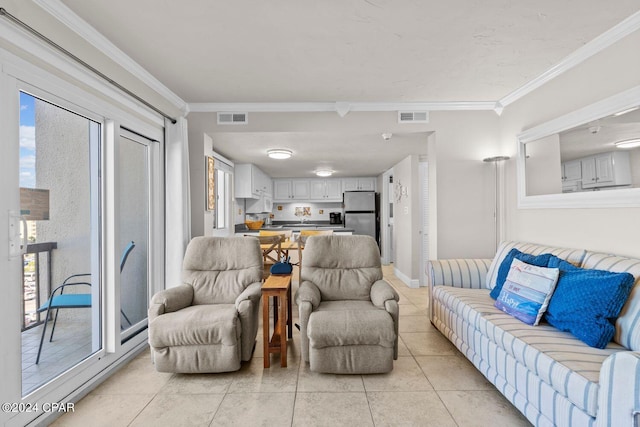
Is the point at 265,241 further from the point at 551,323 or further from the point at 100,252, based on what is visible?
the point at 551,323

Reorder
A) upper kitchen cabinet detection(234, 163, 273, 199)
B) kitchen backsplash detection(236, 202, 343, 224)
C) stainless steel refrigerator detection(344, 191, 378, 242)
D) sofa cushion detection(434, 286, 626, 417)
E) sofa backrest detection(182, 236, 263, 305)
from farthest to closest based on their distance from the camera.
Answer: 1. kitchen backsplash detection(236, 202, 343, 224)
2. stainless steel refrigerator detection(344, 191, 378, 242)
3. upper kitchen cabinet detection(234, 163, 273, 199)
4. sofa backrest detection(182, 236, 263, 305)
5. sofa cushion detection(434, 286, 626, 417)

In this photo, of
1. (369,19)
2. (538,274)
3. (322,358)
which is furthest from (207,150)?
(538,274)

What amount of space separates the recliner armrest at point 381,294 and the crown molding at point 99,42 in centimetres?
284

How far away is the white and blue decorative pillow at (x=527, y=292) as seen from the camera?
79.4 inches

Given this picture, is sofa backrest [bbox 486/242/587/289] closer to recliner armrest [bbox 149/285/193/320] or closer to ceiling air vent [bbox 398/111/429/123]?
ceiling air vent [bbox 398/111/429/123]

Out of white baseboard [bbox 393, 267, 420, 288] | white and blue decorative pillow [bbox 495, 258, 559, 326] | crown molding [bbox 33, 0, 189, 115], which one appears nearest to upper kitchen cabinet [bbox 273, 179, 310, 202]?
white baseboard [bbox 393, 267, 420, 288]

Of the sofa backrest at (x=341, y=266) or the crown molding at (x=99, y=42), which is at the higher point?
the crown molding at (x=99, y=42)

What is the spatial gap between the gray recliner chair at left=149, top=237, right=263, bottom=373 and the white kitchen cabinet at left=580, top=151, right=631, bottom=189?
284 cm

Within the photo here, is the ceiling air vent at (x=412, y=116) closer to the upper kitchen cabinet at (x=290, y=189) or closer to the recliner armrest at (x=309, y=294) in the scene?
the recliner armrest at (x=309, y=294)

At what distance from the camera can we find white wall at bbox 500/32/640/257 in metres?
2.11

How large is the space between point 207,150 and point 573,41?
3.67 metres

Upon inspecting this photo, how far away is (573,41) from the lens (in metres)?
2.27

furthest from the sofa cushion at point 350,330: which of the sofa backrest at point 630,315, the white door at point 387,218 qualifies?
the white door at point 387,218

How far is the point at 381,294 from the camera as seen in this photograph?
99.1 inches
